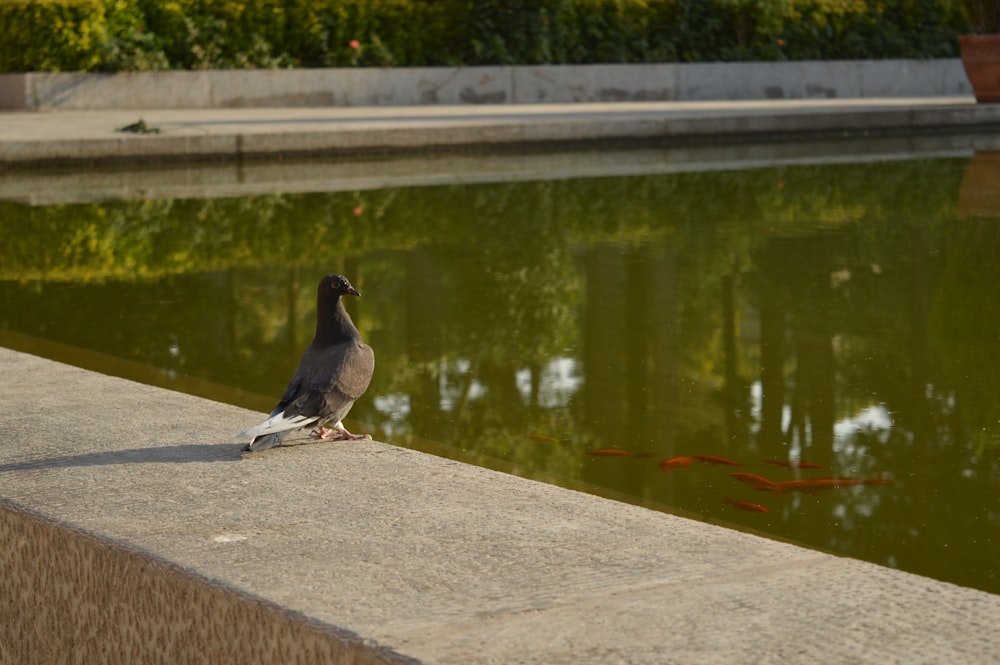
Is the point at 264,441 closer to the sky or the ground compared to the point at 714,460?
closer to the sky

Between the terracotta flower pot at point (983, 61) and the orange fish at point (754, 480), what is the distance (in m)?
16.3

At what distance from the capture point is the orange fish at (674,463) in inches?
168

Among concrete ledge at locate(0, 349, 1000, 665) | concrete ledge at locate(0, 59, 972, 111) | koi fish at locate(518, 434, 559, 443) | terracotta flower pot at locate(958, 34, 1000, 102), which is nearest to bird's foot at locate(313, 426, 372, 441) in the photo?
concrete ledge at locate(0, 349, 1000, 665)

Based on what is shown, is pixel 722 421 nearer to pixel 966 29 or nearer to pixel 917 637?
pixel 917 637

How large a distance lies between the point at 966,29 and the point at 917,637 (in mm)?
24621

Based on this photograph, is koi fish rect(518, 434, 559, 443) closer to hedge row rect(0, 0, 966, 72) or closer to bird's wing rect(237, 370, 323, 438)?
bird's wing rect(237, 370, 323, 438)

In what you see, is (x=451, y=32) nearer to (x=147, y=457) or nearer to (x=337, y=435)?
(x=337, y=435)

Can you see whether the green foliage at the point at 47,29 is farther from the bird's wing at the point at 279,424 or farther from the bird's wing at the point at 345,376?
the bird's wing at the point at 279,424

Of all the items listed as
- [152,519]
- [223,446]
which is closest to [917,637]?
[152,519]

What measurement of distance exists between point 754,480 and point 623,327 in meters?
2.31

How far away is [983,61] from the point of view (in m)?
19.2

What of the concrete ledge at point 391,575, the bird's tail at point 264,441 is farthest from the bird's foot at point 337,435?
the bird's tail at point 264,441

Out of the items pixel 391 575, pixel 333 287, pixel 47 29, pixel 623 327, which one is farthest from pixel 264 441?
pixel 47 29

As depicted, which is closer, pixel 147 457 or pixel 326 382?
pixel 147 457
